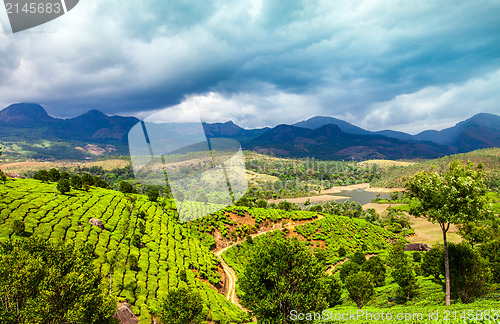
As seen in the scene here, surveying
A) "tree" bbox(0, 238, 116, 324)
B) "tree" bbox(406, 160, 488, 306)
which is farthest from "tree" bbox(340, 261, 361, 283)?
"tree" bbox(0, 238, 116, 324)

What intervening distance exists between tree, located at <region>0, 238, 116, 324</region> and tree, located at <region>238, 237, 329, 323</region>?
46.8 feet

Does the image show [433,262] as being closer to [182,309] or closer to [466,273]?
[466,273]

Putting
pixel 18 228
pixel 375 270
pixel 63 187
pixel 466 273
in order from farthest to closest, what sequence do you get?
pixel 63 187
pixel 375 270
pixel 18 228
pixel 466 273

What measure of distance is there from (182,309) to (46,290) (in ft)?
37.1

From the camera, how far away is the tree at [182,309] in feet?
72.7

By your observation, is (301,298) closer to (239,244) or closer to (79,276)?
(79,276)

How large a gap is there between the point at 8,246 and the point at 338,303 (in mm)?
43507

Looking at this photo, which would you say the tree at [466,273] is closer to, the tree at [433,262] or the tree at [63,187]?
the tree at [433,262]

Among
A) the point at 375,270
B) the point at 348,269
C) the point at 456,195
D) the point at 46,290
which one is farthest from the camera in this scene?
the point at 375,270

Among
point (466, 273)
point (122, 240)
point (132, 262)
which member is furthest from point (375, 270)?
point (122, 240)

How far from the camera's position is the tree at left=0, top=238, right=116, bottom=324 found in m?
18.4

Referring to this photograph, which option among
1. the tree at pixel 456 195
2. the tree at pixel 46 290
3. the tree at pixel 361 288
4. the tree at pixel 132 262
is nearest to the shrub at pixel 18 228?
the tree at pixel 46 290

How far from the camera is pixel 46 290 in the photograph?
18.7 m

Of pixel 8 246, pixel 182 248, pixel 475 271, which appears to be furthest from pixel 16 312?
pixel 475 271
